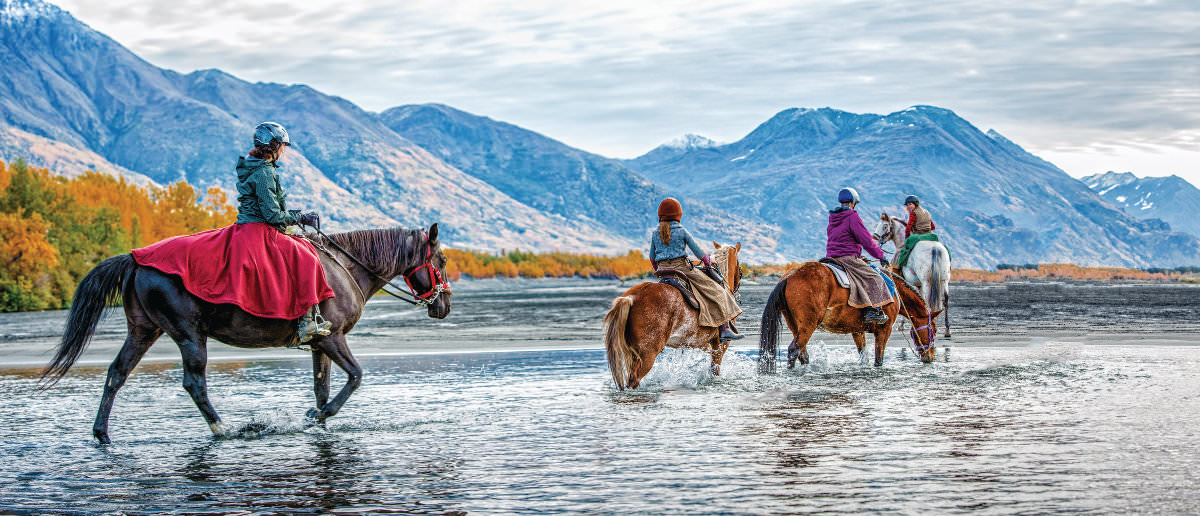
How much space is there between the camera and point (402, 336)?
25.2 meters

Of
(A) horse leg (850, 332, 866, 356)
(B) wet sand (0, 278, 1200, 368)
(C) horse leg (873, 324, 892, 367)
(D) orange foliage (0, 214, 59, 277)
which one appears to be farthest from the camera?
(D) orange foliage (0, 214, 59, 277)

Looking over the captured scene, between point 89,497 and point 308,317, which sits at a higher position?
point 308,317

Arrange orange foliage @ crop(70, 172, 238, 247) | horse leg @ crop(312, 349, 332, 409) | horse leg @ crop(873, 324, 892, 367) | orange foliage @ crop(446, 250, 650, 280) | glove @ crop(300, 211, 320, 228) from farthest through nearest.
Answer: orange foliage @ crop(446, 250, 650, 280) → orange foliage @ crop(70, 172, 238, 247) → horse leg @ crop(873, 324, 892, 367) → horse leg @ crop(312, 349, 332, 409) → glove @ crop(300, 211, 320, 228)

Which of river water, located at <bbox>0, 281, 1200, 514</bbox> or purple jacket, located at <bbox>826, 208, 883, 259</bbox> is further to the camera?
purple jacket, located at <bbox>826, 208, 883, 259</bbox>

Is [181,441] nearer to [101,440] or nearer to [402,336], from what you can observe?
[101,440]

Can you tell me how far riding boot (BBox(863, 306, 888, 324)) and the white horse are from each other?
2796 mm

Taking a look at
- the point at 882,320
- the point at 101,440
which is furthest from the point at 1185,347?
the point at 101,440

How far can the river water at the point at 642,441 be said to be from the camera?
22.5 feet

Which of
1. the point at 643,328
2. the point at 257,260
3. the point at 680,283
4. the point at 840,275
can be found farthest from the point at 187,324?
the point at 840,275

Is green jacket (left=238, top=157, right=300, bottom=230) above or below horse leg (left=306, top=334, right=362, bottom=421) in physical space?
above

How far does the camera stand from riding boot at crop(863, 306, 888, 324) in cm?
1389

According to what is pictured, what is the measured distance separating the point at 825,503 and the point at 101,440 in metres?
6.38

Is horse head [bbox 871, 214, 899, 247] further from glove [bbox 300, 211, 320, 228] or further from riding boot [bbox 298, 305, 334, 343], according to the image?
riding boot [bbox 298, 305, 334, 343]

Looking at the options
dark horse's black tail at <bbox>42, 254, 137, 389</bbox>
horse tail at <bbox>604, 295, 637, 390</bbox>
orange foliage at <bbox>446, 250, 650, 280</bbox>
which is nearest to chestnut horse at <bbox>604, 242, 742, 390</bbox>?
horse tail at <bbox>604, 295, 637, 390</bbox>
